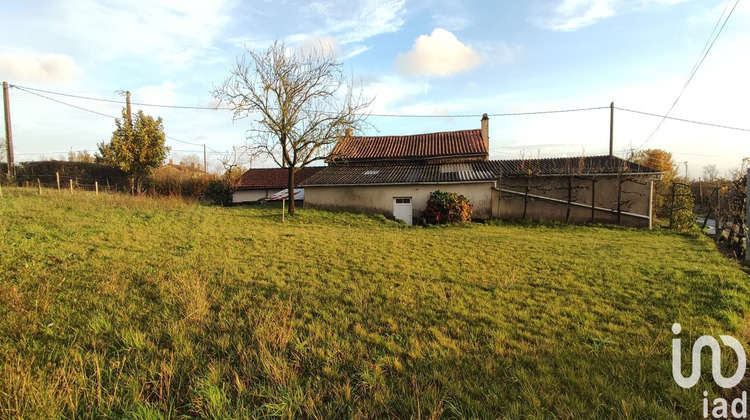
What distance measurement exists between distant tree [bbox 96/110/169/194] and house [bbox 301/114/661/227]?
11658 mm

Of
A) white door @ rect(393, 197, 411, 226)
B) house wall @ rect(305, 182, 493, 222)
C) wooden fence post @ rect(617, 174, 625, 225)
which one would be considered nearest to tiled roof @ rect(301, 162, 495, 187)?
house wall @ rect(305, 182, 493, 222)

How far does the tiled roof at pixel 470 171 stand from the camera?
58.5 ft

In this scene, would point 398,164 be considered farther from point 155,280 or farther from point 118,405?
point 118,405

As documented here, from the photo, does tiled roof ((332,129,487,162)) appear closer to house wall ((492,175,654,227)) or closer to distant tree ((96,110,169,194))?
house wall ((492,175,654,227))

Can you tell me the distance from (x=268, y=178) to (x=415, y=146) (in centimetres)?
1424

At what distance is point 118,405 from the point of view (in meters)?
2.41


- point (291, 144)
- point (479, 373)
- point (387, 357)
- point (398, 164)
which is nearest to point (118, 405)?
point (387, 357)

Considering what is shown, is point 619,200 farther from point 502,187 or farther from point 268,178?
point 268,178

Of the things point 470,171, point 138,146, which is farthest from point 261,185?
point 470,171

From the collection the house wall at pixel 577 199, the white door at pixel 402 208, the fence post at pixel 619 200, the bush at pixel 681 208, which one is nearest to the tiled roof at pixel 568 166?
Result: the house wall at pixel 577 199

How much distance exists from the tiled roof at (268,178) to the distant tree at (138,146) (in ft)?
23.6

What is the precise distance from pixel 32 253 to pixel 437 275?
26.1ft

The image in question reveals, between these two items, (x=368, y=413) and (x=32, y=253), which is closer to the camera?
(x=368, y=413)

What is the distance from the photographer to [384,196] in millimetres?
19031
